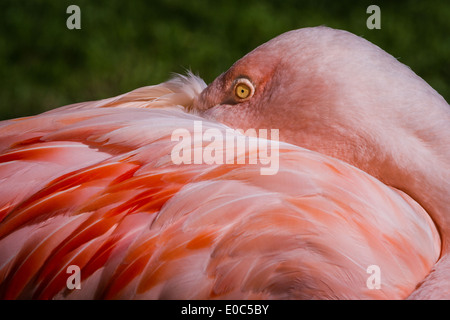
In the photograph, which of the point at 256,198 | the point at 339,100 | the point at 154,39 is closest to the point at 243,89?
the point at 339,100

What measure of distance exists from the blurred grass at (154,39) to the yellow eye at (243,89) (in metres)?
1.69

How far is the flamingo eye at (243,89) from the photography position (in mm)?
1880

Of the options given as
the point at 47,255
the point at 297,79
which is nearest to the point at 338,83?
the point at 297,79

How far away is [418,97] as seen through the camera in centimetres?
162

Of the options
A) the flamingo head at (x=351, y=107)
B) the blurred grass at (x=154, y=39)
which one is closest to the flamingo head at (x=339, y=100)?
the flamingo head at (x=351, y=107)

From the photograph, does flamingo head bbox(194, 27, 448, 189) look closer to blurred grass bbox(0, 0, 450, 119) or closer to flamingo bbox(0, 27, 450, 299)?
flamingo bbox(0, 27, 450, 299)

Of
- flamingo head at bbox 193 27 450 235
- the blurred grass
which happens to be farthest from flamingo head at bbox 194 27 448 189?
the blurred grass

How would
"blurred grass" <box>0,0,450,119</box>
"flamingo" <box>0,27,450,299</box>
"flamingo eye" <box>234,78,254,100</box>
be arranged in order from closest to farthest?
"flamingo" <box>0,27,450,299</box>
"flamingo eye" <box>234,78,254,100</box>
"blurred grass" <box>0,0,450,119</box>

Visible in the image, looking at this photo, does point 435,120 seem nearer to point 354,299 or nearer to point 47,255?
point 354,299

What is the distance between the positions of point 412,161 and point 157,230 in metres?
0.70

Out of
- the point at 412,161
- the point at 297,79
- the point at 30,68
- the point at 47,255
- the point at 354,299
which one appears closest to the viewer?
the point at 354,299

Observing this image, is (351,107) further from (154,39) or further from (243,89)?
(154,39)

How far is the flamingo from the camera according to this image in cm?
128

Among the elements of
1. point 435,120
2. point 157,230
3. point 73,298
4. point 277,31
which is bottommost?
point 73,298
